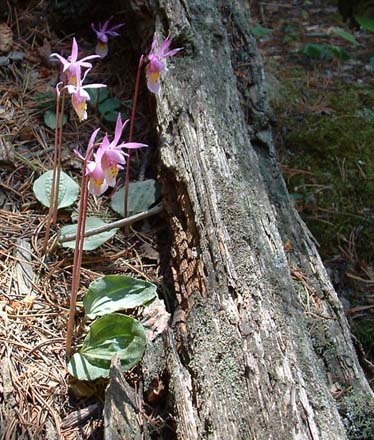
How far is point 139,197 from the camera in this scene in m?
2.38

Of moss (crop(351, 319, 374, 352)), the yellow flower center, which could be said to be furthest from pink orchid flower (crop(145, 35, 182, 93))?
moss (crop(351, 319, 374, 352))

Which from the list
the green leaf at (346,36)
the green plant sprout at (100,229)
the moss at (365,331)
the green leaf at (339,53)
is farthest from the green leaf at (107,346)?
the green leaf at (346,36)

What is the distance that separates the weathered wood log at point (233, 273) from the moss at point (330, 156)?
0.41 m

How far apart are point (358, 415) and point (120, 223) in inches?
41.5

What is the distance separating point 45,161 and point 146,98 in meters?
0.58

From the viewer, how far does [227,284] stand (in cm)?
181

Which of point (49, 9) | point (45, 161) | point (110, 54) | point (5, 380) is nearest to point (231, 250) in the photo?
point (5, 380)

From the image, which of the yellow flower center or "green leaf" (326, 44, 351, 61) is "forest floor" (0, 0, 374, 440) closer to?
"green leaf" (326, 44, 351, 61)

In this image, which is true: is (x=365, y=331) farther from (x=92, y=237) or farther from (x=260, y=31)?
(x=260, y=31)

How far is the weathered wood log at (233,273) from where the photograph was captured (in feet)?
5.17

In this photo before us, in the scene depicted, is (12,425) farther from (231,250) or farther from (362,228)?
(362,228)

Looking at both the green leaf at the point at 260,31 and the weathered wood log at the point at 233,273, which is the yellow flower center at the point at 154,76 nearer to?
the weathered wood log at the point at 233,273

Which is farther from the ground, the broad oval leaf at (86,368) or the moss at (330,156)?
the broad oval leaf at (86,368)

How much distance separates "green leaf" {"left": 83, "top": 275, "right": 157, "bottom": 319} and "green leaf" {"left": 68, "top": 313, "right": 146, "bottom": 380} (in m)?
0.08
